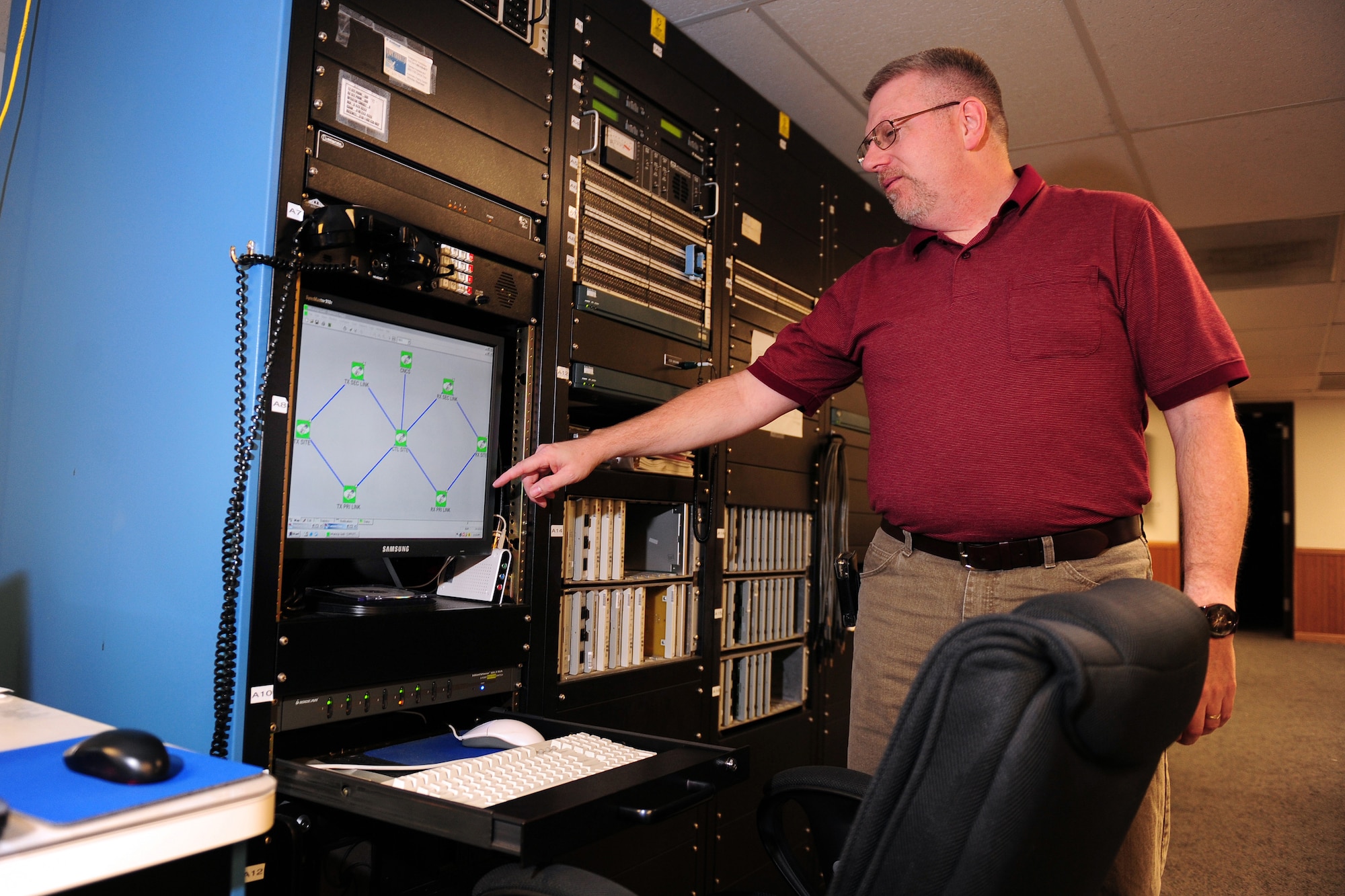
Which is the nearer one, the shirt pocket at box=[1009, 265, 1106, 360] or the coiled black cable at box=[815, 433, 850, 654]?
the shirt pocket at box=[1009, 265, 1106, 360]

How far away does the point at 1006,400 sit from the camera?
1442mm

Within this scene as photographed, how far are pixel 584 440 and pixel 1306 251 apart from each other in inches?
170

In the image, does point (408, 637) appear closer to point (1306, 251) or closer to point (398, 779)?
point (398, 779)

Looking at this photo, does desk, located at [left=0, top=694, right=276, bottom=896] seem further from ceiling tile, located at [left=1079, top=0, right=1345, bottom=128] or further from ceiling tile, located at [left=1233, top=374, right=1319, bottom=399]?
ceiling tile, located at [left=1233, top=374, right=1319, bottom=399]

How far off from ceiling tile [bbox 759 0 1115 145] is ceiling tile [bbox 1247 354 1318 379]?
16.8 ft

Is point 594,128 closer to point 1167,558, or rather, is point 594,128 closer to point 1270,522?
point 1167,558

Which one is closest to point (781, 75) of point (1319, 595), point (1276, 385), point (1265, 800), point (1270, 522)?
point (1265, 800)

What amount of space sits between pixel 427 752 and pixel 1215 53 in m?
2.70

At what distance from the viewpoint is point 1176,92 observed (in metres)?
2.74

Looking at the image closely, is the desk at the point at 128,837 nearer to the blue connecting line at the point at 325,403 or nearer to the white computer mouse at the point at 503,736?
the white computer mouse at the point at 503,736

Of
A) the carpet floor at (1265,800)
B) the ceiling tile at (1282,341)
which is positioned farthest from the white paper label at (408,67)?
the ceiling tile at (1282,341)

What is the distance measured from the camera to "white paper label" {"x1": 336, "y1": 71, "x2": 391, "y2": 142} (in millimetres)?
1432

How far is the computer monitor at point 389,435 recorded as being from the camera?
1.42m

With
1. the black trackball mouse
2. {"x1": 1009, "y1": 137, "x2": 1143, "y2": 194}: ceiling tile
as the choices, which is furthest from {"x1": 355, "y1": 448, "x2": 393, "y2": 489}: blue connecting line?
{"x1": 1009, "y1": 137, "x2": 1143, "y2": 194}: ceiling tile
